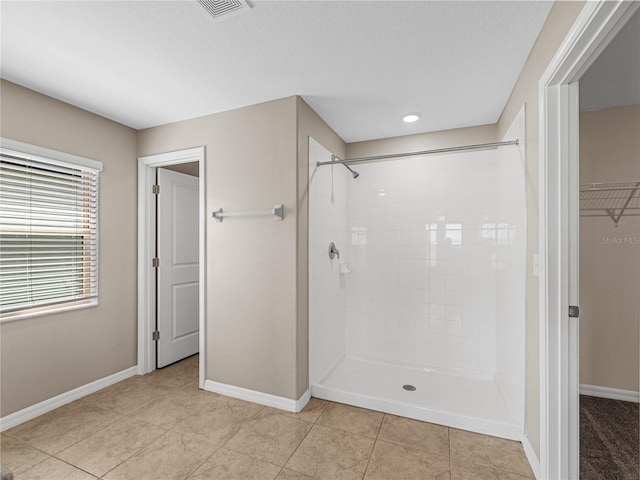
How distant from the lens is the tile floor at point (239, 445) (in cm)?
165

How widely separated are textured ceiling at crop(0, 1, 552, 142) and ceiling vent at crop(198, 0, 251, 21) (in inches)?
1.4

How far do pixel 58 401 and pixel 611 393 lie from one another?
429cm

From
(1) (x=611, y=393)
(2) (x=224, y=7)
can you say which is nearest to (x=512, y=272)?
(1) (x=611, y=393)

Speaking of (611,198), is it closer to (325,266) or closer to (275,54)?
(325,266)

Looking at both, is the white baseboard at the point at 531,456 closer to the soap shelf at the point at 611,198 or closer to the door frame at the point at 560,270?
the door frame at the point at 560,270

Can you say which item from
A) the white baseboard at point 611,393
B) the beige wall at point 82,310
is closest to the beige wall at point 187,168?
the beige wall at point 82,310

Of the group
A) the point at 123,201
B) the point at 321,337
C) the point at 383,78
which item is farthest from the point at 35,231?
the point at 383,78

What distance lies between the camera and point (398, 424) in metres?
2.10

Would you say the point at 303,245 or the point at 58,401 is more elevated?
the point at 303,245

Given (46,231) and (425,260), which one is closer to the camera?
(46,231)

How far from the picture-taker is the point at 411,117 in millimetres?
2619

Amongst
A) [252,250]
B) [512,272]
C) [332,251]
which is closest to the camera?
[512,272]

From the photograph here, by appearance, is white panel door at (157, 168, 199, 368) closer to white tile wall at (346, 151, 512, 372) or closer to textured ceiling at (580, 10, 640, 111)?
white tile wall at (346, 151, 512, 372)

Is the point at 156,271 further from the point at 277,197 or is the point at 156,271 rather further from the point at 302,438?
the point at 302,438
